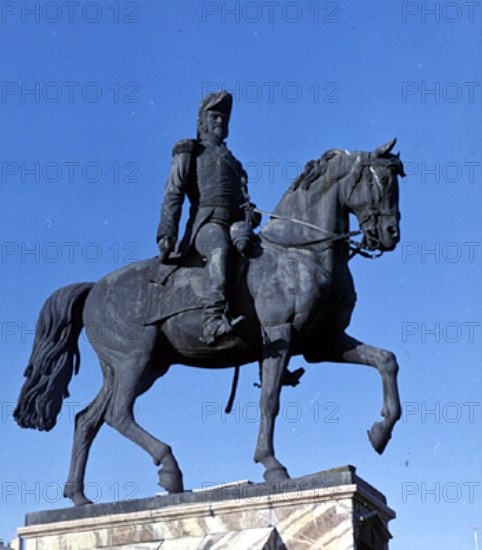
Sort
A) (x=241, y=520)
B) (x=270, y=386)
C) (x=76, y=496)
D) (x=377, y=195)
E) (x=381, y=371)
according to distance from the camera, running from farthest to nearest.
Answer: (x=76, y=496)
(x=377, y=195)
(x=381, y=371)
(x=270, y=386)
(x=241, y=520)

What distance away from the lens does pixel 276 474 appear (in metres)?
13.2

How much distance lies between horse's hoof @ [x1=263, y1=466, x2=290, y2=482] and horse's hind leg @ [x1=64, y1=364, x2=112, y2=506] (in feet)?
6.82

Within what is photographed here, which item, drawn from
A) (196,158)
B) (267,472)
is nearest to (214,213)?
(196,158)

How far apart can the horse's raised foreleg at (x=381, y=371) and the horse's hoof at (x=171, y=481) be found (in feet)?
6.38

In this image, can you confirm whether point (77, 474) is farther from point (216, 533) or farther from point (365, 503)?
point (365, 503)

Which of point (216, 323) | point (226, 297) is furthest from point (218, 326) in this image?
point (226, 297)

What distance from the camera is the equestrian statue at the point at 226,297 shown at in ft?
45.2

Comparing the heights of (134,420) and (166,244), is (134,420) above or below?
below

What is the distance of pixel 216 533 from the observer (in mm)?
12945

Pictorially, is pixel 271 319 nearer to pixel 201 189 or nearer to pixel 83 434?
pixel 201 189

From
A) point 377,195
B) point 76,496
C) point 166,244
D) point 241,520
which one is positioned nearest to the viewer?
point 241,520

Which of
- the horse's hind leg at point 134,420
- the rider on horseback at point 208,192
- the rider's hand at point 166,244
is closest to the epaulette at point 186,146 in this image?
the rider on horseback at point 208,192

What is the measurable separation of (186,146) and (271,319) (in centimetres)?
216

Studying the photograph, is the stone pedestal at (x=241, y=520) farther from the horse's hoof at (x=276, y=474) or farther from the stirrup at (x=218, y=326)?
the stirrup at (x=218, y=326)
